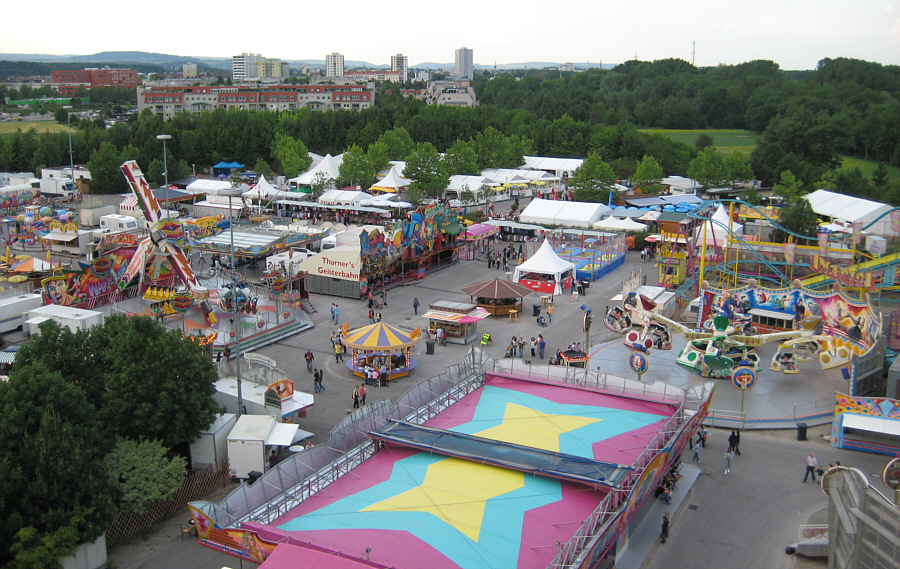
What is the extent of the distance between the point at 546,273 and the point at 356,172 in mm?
35236

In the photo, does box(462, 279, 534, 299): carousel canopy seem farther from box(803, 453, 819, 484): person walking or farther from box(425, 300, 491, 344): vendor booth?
box(803, 453, 819, 484): person walking

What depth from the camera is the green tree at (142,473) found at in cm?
1850

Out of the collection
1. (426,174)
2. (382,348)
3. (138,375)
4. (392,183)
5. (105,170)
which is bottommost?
(382,348)

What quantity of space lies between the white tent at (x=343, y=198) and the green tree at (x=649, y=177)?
24.8 meters

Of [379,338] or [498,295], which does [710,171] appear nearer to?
[498,295]

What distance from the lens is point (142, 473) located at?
18.9 meters

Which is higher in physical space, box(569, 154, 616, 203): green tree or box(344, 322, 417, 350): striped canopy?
box(569, 154, 616, 203): green tree

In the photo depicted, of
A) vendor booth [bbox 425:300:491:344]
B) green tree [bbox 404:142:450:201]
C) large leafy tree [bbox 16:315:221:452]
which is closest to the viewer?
large leafy tree [bbox 16:315:221:452]

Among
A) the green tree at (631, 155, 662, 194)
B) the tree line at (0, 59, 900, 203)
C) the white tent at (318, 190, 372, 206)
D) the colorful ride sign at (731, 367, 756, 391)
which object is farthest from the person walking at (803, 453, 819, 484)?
the green tree at (631, 155, 662, 194)

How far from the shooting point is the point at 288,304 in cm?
3656

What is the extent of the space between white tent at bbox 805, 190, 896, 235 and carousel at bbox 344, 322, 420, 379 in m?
33.3

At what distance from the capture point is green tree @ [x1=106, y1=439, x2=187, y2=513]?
1850cm

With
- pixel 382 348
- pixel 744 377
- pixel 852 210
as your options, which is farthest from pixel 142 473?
pixel 852 210

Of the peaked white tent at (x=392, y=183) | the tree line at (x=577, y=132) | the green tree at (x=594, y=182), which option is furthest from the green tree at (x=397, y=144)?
the green tree at (x=594, y=182)
